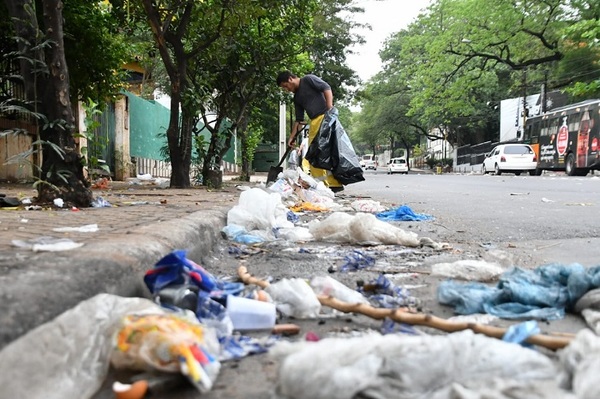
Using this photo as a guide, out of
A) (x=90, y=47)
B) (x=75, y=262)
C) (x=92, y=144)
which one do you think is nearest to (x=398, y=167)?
(x=90, y=47)

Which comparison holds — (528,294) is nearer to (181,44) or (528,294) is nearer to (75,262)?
(75,262)

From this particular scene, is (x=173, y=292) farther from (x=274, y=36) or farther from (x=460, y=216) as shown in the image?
(x=274, y=36)

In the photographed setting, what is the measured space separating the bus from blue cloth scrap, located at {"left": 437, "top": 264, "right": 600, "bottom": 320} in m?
19.1

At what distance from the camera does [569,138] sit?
20.8 metres

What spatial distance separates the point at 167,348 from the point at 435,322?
0.78 metres

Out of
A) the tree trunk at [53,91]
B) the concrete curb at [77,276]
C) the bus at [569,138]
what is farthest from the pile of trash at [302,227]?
the bus at [569,138]

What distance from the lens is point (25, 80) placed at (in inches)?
151

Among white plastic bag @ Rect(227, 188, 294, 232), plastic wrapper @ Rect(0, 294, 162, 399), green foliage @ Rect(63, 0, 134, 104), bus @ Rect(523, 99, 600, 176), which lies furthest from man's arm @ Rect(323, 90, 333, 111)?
bus @ Rect(523, 99, 600, 176)

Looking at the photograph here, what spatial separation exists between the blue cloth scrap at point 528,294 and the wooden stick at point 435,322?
11.3 inches

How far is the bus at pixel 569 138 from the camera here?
18.8 m

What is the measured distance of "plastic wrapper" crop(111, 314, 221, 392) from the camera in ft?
3.94

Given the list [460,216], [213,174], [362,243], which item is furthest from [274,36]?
[362,243]

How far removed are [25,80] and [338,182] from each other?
14.2ft

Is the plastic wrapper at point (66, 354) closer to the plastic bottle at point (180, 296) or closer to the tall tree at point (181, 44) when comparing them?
the plastic bottle at point (180, 296)
